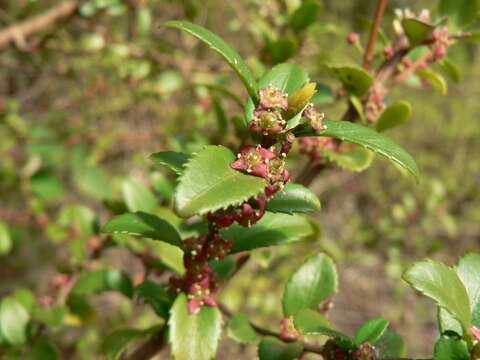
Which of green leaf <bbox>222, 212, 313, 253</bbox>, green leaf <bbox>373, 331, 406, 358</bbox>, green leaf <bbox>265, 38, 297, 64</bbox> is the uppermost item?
green leaf <bbox>265, 38, 297, 64</bbox>

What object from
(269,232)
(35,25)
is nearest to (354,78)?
(269,232)

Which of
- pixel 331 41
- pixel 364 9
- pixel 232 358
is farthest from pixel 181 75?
pixel 364 9

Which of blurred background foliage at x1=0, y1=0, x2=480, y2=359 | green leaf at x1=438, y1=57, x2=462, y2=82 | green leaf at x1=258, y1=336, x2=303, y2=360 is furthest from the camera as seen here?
blurred background foliage at x1=0, y1=0, x2=480, y2=359

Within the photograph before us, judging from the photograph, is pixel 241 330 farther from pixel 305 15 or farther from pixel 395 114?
pixel 305 15

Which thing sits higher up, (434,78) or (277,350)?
(434,78)

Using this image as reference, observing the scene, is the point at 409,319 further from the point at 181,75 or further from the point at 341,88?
the point at 341,88

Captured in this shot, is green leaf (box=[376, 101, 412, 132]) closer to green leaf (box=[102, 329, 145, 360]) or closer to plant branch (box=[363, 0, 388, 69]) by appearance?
plant branch (box=[363, 0, 388, 69])

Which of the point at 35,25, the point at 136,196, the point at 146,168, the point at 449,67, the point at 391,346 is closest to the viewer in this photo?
the point at 391,346

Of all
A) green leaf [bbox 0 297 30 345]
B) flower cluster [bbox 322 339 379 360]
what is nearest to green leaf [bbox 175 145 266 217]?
flower cluster [bbox 322 339 379 360]
